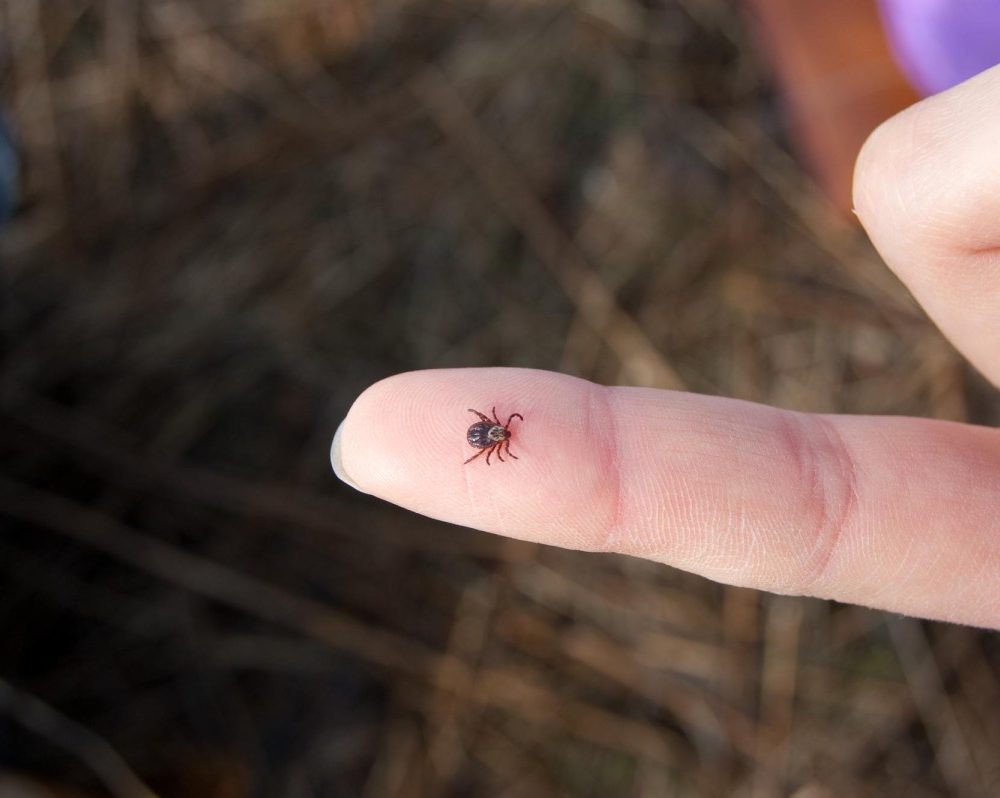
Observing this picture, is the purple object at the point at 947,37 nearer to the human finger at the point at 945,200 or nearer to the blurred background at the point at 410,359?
the blurred background at the point at 410,359

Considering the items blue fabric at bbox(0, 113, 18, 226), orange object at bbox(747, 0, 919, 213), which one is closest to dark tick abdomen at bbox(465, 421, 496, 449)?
orange object at bbox(747, 0, 919, 213)

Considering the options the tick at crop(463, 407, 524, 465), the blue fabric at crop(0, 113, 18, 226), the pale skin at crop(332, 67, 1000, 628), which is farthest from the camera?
the blue fabric at crop(0, 113, 18, 226)

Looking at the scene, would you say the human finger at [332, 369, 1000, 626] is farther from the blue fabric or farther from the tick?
the blue fabric

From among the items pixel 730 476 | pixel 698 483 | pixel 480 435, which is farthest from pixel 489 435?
pixel 730 476

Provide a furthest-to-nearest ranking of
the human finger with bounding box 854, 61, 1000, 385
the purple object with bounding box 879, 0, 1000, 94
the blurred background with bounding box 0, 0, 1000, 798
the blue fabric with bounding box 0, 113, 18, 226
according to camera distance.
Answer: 1. the blue fabric with bounding box 0, 113, 18, 226
2. the blurred background with bounding box 0, 0, 1000, 798
3. the purple object with bounding box 879, 0, 1000, 94
4. the human finger with bounding box 854, 61, 1000, 385

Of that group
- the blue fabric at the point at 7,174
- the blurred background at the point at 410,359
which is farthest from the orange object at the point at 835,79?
the blue fabric at the point at 7,174

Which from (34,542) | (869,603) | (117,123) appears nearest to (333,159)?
(117,123)

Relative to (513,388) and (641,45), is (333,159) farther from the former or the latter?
(513,388)
